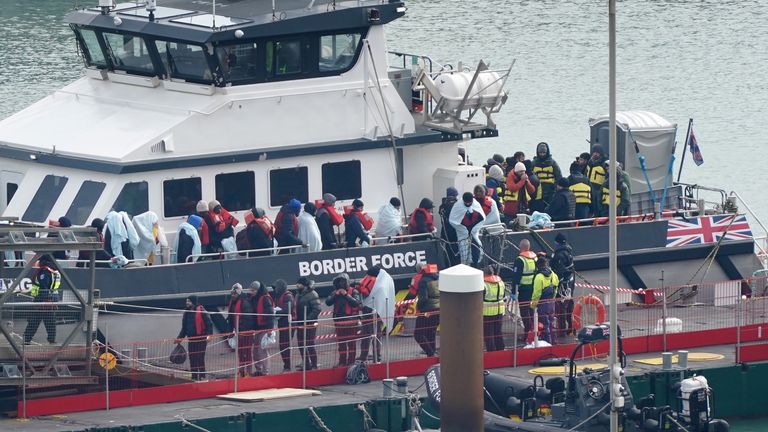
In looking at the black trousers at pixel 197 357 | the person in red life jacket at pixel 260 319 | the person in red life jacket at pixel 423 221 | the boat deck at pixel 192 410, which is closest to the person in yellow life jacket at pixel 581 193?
the person in red life jacket at pixel 423 221

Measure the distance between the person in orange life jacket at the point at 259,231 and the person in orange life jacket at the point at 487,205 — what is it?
106 inches

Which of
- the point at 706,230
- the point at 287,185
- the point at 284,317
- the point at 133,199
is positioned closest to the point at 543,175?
the point at 706,230

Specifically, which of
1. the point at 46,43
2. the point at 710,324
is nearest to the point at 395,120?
the point at 710,324

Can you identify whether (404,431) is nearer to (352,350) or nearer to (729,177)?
(352,350)

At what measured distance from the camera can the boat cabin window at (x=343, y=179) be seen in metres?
21.2

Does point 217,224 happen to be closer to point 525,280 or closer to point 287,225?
point 287,225

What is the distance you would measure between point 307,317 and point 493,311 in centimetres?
207

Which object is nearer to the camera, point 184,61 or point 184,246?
point 184,246

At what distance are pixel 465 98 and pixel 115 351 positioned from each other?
5.79 m

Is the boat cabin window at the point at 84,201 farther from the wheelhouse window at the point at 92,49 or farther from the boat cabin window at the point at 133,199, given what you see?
the wheelhouse window at the point at 92,49

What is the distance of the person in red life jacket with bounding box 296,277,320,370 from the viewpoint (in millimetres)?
18766

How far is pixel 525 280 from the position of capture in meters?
20.0

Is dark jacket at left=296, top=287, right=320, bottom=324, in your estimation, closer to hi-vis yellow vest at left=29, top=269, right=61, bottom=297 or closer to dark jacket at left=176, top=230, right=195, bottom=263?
dark jacket at left=176, top=230, right=195, bottom=263

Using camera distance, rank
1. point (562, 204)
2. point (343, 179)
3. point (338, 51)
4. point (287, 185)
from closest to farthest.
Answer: point (287, 185) < point (338, 51) < point (343, 179) < point (562, 204)
